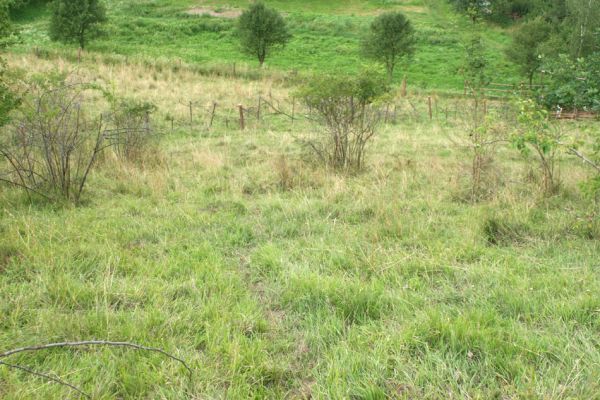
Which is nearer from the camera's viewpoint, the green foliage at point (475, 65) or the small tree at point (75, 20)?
the green foliage at point (475, 65)

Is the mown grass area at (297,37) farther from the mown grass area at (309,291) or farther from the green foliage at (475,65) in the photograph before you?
the mown grass area at (309,291)

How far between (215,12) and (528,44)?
98.1 ft

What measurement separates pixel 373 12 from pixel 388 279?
163 ft

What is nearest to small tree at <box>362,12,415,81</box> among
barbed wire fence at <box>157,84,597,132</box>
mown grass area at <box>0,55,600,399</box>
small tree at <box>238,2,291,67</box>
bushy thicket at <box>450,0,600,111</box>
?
bushy thicket at <box>450,0,600,111</box>

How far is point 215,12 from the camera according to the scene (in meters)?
45.8

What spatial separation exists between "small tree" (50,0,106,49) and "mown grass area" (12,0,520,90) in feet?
3.46

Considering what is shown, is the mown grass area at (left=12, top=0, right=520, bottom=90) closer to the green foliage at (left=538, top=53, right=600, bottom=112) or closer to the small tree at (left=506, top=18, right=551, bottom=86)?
the small tree at (left=506, top=18, right=551, bottom=86)

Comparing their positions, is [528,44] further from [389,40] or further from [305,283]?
[305,283]

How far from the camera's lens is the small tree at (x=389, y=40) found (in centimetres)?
3170

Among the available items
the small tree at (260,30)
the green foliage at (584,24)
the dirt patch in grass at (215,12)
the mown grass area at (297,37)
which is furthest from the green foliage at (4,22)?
the dirt patch in grass at (215,12)

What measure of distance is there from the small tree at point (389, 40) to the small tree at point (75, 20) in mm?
19209

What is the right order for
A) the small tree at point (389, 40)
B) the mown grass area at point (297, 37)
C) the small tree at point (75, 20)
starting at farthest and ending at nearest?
1. the mown grass area at point (297, 37)
2. the small tree at point (389, 40)
3. the small tree at point (75, 20)

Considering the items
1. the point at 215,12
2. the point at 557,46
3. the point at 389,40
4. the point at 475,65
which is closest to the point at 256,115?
the point at 475,65

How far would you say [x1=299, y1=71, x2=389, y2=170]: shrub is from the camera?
8328mm
